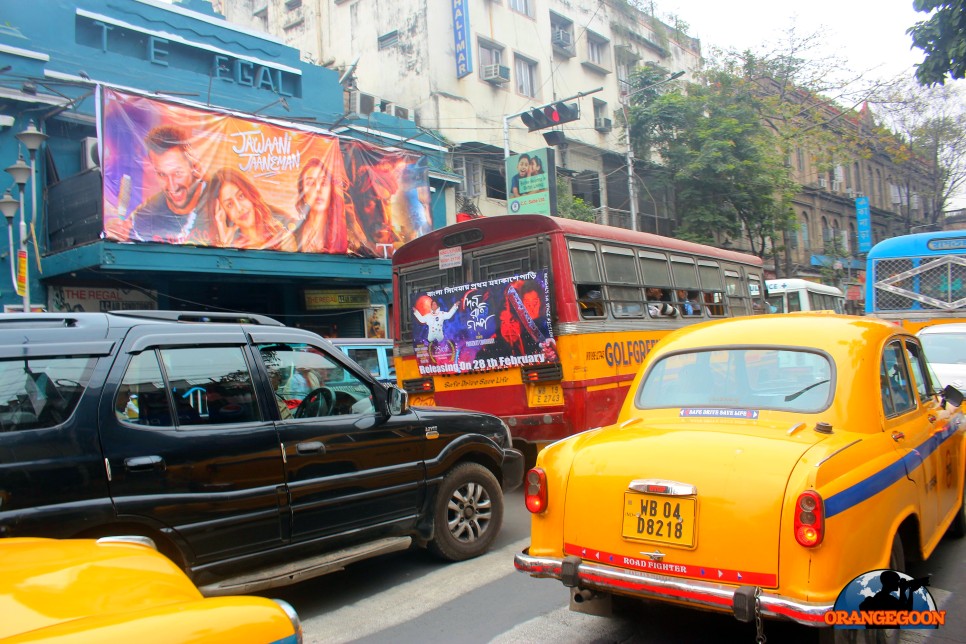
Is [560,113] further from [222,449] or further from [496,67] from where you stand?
[222,449]

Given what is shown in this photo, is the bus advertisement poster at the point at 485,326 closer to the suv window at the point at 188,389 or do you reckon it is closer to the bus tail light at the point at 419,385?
the bus tail light at the point at 419,385

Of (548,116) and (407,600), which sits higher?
(548,116)

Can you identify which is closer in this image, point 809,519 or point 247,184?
point 809,519

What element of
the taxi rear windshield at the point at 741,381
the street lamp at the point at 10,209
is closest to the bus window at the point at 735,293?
the taxi rear windshield at the point at 741,381

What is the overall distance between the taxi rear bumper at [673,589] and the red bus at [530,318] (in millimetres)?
3970

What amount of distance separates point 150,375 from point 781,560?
3.51 m

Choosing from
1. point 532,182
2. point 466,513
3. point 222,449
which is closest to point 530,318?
point 466,513

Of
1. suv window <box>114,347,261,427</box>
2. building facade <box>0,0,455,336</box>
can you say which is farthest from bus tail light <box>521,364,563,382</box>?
building facade <box>0,0,455,336</box>

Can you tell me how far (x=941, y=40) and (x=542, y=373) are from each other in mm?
6902

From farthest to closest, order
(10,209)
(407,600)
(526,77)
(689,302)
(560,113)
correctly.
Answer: (526,77) → (560,113) → (10,209) → (689,302) → (407,600)

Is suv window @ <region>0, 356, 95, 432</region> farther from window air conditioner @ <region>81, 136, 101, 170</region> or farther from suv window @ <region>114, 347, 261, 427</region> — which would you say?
window air conditioner @ <region>81, 136, 101, 170</region>

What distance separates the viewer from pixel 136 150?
12227 mm

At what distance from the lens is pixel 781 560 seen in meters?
3.14

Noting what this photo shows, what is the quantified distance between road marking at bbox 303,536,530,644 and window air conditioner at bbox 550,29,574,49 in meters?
24.2
